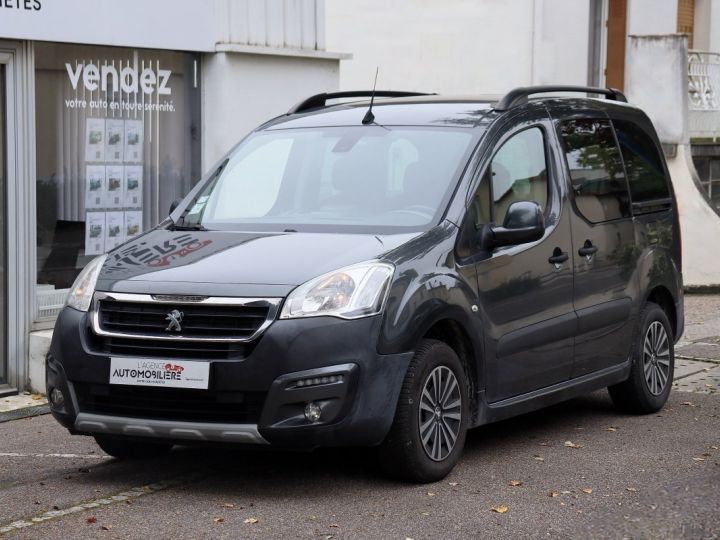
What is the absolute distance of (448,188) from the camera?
7.14 metres

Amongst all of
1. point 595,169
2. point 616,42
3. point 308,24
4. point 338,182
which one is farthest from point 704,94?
point 338,182

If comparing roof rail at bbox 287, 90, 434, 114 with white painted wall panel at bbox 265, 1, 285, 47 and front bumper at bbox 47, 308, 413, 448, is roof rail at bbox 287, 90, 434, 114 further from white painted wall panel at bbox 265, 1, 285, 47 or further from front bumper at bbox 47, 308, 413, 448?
white painted wall panel at bbox 265, 1, 285, 47

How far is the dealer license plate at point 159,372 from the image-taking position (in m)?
6.26

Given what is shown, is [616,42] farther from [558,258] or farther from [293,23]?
[558,258]

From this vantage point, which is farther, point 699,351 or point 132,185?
point 699,351

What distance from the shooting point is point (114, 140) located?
36.2 ft

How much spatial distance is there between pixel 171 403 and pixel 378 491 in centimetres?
106

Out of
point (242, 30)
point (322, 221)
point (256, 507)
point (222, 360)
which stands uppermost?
point (242, 30)

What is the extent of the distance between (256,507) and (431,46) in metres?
15.3

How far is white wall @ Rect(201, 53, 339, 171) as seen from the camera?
38.2ft

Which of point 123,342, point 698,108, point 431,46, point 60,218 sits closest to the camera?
point 123,342

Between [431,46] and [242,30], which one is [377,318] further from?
[431,46]

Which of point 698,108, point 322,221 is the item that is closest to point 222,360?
point 322,221

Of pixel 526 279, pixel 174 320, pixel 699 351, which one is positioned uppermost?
pixel 526 279
